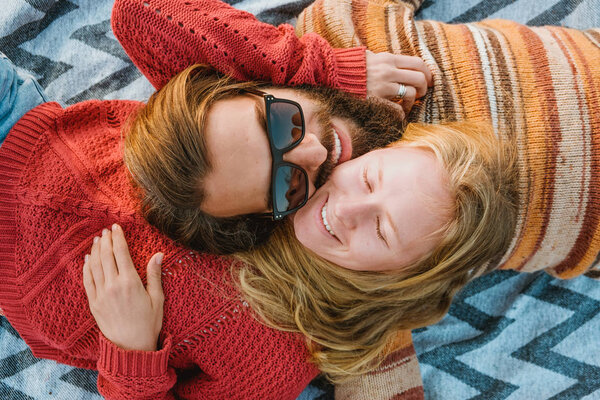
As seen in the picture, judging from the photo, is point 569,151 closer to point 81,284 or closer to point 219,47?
point 219,47

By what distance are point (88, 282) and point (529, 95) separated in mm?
1120

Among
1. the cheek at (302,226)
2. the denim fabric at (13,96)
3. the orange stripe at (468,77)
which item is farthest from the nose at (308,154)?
the denim fabric at (13,96)

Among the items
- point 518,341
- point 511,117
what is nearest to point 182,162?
point 511,117

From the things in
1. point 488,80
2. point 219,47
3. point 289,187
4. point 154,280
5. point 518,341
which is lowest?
point 518,341

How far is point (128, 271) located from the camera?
3.37ft

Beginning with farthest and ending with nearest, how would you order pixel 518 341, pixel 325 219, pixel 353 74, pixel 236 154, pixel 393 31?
pixel 518 341 < pixel 393 31 < pixel 353 74 < pixel 325 219 < pixel 236 154

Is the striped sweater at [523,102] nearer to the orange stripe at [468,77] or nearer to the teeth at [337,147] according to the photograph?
the orange stripe at [468,77]

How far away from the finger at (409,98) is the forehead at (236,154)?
389 mm

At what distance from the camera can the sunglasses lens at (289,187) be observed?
918mm

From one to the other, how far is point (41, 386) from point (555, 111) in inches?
61.5

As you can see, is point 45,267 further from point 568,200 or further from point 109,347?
point 568,200

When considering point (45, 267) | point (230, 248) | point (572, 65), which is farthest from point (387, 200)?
point (45, 267)

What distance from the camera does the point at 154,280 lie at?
1.05 m

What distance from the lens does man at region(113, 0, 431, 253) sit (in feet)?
2.93
